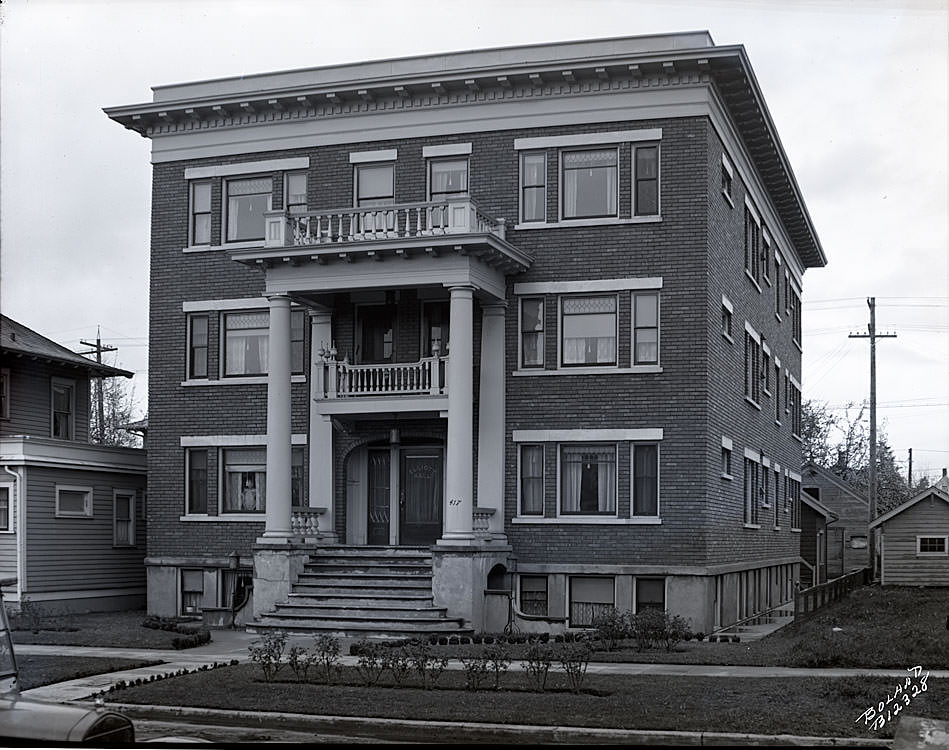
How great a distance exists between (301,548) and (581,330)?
24.5 feet

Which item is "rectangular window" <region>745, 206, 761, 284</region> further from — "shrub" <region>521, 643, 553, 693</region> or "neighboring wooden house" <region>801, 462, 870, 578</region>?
"neighboring wooden house" <region>801, 462, 870, 578</region>

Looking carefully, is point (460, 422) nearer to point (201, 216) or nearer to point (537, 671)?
point (201, 216)

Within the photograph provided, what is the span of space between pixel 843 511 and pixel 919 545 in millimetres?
24837

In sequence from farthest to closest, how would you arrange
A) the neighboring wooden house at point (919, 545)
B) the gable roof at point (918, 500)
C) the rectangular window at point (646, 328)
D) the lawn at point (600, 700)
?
the neighboring wooden house at point (919, 545)
the gable roof at point (918, 500)
the rectangular window at point (646, 328)
the lawn at point (600, 700)

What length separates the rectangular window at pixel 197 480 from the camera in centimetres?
3186

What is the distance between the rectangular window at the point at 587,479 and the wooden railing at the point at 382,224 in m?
4.93

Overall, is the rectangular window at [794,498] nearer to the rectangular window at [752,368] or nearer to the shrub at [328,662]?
the rectangular window at [752,368]

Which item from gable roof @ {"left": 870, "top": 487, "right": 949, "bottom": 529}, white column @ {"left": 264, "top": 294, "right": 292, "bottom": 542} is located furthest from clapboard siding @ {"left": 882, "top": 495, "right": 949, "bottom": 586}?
white column @ {"left": 264, "top": 294, "right": 292, "bottom": 542}

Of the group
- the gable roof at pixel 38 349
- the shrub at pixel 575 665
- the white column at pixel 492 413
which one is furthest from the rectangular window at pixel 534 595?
the gable roof at pixel 38 349

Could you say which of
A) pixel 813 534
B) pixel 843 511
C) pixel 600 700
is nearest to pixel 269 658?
pixel 600 700

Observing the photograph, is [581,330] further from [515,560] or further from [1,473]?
[1,473]

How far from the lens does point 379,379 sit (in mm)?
29328

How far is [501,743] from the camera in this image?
14.4 meters

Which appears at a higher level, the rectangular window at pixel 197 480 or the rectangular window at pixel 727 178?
the rectangular window at pixel 727 178
